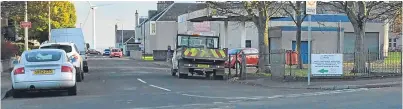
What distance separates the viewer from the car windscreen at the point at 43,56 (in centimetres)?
1719

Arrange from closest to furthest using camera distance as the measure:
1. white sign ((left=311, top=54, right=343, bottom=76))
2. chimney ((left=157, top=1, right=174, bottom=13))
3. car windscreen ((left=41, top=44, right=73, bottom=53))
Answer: white sign ((left=311, top=54, right=343, bottom=76)), car windscreen ((left=41, top=44, right=73, bottom=53)), chimney ((left=157, top=1, right=174, bottom=13))

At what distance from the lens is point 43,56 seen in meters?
17.4

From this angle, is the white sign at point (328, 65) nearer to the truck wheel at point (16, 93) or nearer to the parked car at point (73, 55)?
the parked car at point (73, 55)

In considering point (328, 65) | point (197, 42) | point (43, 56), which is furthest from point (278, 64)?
point (43, 56)

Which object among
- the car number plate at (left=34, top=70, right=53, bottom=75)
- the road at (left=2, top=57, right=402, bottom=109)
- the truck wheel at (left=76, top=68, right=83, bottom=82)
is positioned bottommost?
the road at (left=2, top=57, right=402, bottom=109)

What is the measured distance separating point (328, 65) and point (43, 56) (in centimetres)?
995

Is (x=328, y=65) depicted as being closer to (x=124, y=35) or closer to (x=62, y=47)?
(x=62, y=47)

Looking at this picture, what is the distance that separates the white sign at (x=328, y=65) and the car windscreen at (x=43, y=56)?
9057 mm

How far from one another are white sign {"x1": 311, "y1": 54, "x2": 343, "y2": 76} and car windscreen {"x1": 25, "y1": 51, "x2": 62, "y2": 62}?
29.7 ft

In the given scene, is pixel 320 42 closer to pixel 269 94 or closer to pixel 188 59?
pixel 188 59

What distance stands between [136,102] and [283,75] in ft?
31.0

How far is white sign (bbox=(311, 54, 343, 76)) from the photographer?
2195 cm

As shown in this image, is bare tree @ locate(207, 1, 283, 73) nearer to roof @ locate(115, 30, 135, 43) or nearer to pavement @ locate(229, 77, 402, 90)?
pavement @ locate(229, 77, 402, 90)

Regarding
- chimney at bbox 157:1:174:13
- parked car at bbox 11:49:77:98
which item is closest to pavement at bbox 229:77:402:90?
parked car at bbox 11:49:77:98
